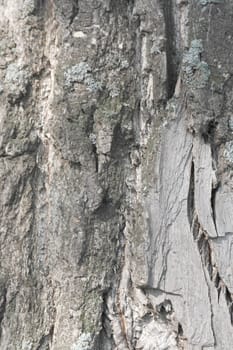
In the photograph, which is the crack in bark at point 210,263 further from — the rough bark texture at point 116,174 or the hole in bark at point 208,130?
the hole in bark at point 208,130

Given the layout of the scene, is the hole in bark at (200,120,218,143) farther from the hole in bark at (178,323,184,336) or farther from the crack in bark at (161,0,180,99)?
the hole in bark at (178,323,184,336)

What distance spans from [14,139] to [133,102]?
0.35 metres

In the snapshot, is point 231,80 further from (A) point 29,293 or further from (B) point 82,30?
(A) point 29,293

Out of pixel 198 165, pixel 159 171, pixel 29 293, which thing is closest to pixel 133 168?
pixel 159 171

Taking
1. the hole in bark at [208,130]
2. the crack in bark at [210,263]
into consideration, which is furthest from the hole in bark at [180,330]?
the hole in bark at [208,130]

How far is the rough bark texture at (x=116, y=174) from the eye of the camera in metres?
1.62

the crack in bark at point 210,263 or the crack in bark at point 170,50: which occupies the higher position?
the crack in bark at point 170,50

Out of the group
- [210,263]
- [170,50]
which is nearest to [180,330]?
[210,263]

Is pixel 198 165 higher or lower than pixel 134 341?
higher

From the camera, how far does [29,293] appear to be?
1671mm

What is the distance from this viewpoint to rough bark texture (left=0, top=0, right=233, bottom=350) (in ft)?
5.32

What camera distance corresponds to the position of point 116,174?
1.66 meters

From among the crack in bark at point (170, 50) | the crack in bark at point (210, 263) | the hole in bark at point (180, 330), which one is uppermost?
the crack in bark at point (170, 50)

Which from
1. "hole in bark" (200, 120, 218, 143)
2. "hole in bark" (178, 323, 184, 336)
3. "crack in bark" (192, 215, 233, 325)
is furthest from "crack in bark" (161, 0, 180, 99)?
"hole in bark" (178, 323, 184, 336)
